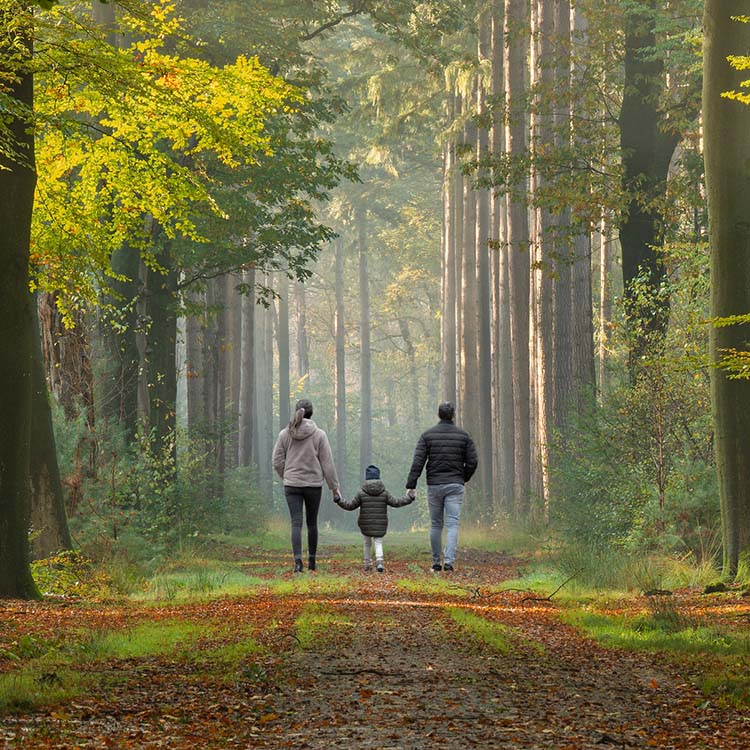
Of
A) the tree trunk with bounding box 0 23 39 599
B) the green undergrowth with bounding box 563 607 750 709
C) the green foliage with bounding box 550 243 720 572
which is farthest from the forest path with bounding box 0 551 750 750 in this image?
the green foliage with bounding box 550 243 720 572

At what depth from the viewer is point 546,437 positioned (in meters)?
25.5

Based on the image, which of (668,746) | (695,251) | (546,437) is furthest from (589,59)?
(668,746)


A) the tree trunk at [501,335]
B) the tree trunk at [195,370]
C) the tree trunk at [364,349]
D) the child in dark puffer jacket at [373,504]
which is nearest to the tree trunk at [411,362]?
the tree trunk at [364,349]

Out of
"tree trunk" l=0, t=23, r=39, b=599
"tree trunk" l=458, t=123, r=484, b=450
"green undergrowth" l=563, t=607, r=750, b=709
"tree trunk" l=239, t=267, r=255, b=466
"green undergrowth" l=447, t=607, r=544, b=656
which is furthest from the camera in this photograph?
"tree trunk" l=239, t=267, r=255, b=466

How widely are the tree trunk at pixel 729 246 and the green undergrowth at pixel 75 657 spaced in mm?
6038

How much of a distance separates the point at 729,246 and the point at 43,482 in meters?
7.64

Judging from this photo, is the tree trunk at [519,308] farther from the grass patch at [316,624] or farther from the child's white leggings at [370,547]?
the grass patch at [316,624]

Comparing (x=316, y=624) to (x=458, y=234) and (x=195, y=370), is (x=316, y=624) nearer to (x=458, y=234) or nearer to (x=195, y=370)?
(x=195, y=370)

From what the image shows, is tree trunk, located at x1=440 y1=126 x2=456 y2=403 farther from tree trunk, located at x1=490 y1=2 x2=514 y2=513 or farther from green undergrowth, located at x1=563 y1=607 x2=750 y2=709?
green undergrowth, located at x1=563 y1=607 x2=750 y2=709

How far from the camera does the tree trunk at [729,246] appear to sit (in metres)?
13.0

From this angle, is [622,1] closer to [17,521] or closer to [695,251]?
[695,251]

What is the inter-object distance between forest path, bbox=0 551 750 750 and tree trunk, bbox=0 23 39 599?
2.40m

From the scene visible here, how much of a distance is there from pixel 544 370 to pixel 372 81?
528 inches

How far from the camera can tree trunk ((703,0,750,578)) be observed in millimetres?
12977
